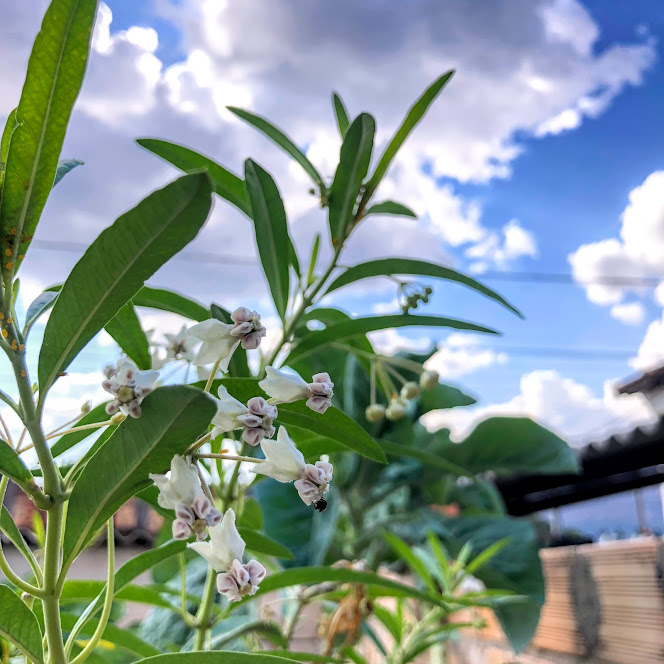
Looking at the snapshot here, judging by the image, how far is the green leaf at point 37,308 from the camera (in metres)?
0.38

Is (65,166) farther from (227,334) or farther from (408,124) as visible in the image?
(408,124)

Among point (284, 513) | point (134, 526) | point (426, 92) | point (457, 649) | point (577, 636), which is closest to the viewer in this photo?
point (426, 92)

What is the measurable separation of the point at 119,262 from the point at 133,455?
0.09 metres

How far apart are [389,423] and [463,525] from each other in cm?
31

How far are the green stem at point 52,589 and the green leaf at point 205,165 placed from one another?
1.19ft

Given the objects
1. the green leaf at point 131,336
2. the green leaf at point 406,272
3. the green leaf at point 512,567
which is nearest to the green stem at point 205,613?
the green leaf at point 131,336

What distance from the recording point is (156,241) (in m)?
0.30

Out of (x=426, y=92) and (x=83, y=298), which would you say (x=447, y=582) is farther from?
(x=83, y=298)

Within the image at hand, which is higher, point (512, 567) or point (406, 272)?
point (406, 272)

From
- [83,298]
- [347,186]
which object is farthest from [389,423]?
[83,298]

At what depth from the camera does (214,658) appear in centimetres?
33

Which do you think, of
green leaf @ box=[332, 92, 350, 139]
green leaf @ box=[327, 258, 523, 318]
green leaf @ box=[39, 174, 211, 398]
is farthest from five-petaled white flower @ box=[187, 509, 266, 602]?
green leaf @ box=[332, 92, 350, 139]

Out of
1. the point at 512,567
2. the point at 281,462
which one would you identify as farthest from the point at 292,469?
the point at 512,567

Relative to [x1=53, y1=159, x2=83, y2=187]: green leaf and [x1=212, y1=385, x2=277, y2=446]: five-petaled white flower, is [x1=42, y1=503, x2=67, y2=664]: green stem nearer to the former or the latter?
[x1=212, y1=385, x2=277, y2=446]: five-petaled white flower
